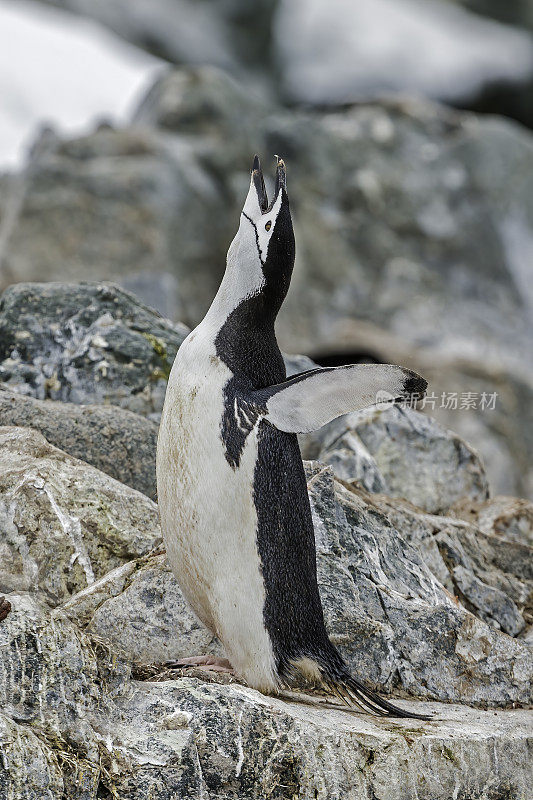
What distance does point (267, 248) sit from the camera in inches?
104

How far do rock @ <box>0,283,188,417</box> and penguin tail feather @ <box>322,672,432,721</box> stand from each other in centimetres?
201

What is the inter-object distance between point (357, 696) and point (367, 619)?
0.42 m

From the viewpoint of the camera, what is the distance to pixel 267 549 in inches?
95.9

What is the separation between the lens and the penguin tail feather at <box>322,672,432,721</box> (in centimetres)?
241

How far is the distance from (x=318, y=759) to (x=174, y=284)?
8787 millimetres

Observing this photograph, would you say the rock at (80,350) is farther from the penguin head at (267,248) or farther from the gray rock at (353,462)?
the penguin head at (267,248)

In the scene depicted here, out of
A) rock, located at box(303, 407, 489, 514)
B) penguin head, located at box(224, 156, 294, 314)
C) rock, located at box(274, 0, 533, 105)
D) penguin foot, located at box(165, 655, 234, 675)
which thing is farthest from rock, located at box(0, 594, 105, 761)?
rock, located at box(274, 0, 533, 105)

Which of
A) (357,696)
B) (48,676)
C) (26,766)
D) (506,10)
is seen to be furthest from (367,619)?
(506,10)

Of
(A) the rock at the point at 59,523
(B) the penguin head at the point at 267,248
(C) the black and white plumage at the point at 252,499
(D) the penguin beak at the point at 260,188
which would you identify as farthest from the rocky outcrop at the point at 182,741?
(D) the penguin beak at the point at 260,188

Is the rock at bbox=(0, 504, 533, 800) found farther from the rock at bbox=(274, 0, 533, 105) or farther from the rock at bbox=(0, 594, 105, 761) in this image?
the rock at bbox=(274, 0, 533, 105)

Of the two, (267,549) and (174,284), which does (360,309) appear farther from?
(267,549)

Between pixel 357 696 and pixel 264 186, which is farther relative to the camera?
pixel 264 186

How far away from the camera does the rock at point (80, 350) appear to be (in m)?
4.15

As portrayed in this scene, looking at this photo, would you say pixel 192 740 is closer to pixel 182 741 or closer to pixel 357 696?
pixel 182 741
